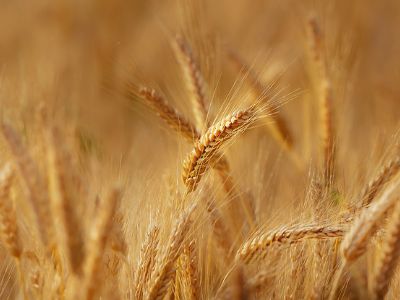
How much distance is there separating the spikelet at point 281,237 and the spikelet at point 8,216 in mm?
522

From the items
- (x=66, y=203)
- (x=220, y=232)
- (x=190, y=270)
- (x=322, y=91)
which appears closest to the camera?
(x=66, y=203)

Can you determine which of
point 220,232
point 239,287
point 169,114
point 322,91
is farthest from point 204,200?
point 322,91

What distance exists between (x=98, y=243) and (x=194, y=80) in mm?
790

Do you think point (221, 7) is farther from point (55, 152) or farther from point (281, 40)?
point (55, 152)

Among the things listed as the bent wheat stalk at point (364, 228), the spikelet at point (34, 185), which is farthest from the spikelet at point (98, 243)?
the bent wheat stalk at point (364, 228)

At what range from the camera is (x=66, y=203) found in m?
1.07

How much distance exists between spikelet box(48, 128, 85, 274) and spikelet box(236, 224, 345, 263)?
0.44m

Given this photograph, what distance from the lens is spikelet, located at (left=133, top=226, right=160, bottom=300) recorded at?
1.34 metres

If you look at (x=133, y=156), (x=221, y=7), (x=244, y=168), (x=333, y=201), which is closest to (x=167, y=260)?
(x=333, y=201)

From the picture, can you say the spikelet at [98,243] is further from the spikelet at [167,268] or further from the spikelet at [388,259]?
the spikelet at [388,259]

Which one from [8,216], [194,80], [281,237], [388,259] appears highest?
[194,80]

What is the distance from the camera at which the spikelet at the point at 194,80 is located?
5.59ft

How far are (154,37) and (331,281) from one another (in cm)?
327

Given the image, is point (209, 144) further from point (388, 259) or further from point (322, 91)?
point (322, 91)
